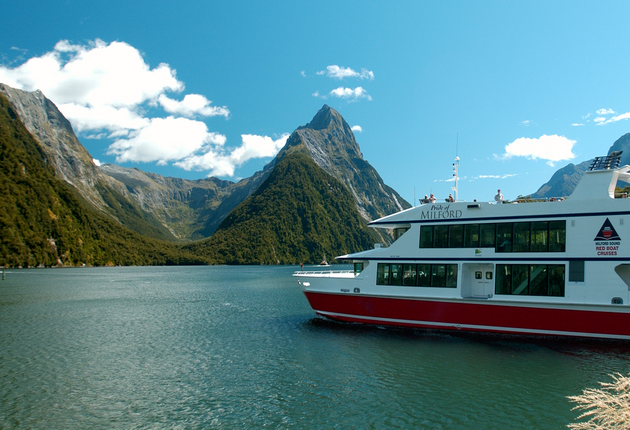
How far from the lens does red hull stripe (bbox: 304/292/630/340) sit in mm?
21656

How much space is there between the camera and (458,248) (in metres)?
25.5

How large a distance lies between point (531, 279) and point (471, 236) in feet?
13.5

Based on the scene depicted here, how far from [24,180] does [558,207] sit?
21439cm

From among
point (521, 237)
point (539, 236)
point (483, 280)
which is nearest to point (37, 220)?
point (483, 280)

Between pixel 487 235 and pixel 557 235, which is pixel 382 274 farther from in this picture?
pixel 557 235

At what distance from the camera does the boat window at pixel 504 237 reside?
80.2ft

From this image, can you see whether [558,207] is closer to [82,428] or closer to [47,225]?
[82,428]

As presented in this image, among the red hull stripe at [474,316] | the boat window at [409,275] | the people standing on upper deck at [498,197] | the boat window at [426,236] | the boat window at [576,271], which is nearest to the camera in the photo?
the red hull stripe at [474,316]

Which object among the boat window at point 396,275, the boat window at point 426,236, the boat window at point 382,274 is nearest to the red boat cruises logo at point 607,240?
the boat window at point 426,236

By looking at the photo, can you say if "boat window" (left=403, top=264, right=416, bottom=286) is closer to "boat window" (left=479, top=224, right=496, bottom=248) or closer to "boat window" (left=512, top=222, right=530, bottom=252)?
"boat window" (left=479, top=224, right=496, bottom=248)

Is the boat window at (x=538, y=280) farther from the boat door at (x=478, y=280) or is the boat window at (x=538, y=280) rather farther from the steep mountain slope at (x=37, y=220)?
the steep mountain slope at (x=37, y=220)

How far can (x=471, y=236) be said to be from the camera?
998 inches

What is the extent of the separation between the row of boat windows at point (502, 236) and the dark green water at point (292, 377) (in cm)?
580

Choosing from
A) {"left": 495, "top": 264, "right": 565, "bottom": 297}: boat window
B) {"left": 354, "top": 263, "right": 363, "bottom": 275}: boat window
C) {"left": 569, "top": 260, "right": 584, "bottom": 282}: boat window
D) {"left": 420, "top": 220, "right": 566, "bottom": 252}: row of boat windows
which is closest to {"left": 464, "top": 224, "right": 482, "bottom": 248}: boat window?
{"left": 420, "top": 220, "right": 566, "bottom": 252}: row of boat windows
